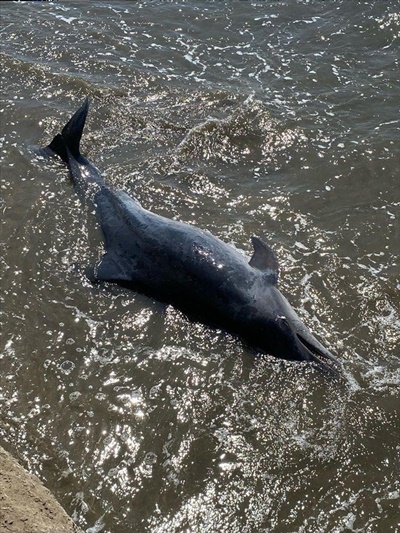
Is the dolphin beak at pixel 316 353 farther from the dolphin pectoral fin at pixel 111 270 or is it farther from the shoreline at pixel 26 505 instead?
the shoreline at pixel 26 505

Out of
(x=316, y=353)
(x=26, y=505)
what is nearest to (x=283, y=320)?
(x=316, y=353)

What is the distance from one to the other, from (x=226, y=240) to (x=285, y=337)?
1.81 metres

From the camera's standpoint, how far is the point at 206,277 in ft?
20.6

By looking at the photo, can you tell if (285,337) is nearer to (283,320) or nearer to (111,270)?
(283,320)

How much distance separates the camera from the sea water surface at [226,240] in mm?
5023

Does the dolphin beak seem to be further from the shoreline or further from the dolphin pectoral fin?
the shoreline

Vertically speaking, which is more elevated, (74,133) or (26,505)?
(74,133)

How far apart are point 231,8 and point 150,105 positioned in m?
4.47

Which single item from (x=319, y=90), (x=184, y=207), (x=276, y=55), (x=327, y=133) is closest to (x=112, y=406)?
(x=184, y=207)

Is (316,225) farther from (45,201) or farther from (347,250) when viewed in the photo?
(45,201)

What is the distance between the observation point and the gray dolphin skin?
5.97 m

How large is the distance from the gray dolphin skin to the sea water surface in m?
0.18

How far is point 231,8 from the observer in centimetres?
1297

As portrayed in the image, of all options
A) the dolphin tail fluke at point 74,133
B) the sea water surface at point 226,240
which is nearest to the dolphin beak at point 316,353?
the sea water surface at point 226,240
